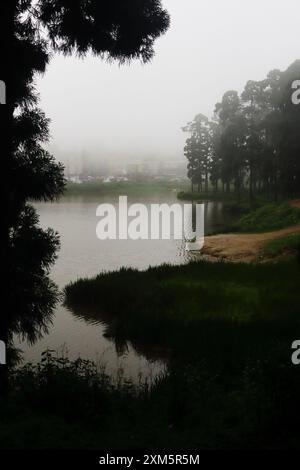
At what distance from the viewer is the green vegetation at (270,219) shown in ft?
119

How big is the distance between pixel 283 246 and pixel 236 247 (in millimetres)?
3588

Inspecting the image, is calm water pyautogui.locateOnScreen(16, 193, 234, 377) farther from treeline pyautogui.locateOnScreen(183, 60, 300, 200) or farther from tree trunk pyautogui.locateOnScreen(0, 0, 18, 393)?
treeline pyautogui.locateOnScreen(183, 60, 300, 200)

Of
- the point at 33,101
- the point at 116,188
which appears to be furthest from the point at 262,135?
the point at 116,188

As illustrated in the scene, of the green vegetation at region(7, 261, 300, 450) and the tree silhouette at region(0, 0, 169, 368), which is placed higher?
the tree silhouette at region(0, 0, 169, 368)

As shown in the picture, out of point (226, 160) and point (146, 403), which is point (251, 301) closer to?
point (146, 403)

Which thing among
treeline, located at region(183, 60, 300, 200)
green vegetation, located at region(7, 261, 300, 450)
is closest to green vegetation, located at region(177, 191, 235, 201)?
treeline, located at region(183, 60, 300, 200)

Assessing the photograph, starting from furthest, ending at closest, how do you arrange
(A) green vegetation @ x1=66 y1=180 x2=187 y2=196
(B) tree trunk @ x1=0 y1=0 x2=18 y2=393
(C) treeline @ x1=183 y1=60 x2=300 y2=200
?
1. (A) green vegetation @ x1=66 y1=180 x2=187 y2=196
2. (C) treeline @ x1=183 y1=60 x2=300 y2=200
3. (B) tree trunk @ x1=0 y1=0 x2=18 y2=393

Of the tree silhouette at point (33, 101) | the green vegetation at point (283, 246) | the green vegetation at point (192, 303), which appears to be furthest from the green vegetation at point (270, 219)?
the tree silhouette at point (33, 101)

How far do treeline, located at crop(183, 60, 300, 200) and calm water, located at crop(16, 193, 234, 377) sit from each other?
741 cm

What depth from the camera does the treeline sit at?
45719mm

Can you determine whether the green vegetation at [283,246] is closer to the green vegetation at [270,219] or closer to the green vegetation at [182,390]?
the green vegetation at [270,219]

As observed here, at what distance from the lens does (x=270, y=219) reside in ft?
128

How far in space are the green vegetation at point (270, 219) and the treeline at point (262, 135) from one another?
6640mm

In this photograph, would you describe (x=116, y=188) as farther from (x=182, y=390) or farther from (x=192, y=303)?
(x=182, y=390)
